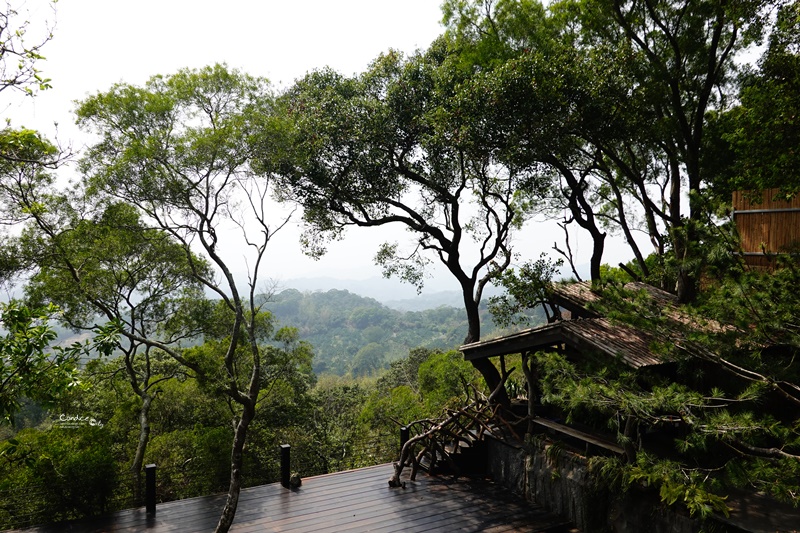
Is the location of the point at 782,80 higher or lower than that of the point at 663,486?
higher

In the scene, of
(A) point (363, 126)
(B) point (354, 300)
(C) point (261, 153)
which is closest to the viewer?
(C) point (261, 153)

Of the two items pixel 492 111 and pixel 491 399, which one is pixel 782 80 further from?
pixel 491 399

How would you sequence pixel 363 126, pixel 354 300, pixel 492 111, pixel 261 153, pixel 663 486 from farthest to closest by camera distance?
pixel 354 300, pixel 363 126, pixel 261 153, pixel 492 111, pixel 663 486

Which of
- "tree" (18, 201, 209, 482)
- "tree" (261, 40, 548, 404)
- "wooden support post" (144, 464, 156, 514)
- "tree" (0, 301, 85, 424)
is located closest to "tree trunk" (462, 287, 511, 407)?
"tree" (261, 40, 548, 404)

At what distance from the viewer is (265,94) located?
959 centimetres

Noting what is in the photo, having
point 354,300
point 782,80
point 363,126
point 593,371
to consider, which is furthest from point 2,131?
point 354,300

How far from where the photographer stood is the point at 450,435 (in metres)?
8.45

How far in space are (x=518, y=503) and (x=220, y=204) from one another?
702 centimetres

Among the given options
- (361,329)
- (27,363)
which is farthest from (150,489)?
(361,329)

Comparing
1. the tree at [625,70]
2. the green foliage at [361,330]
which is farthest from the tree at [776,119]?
the green foliage at [361,330]

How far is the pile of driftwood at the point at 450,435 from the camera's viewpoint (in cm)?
814

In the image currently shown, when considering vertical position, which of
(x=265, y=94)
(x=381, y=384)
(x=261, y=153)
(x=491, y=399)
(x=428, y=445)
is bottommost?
(x=381, y=384)

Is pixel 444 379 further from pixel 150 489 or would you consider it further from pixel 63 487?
pixel 63 487

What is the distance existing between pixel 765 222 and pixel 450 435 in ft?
21.5
